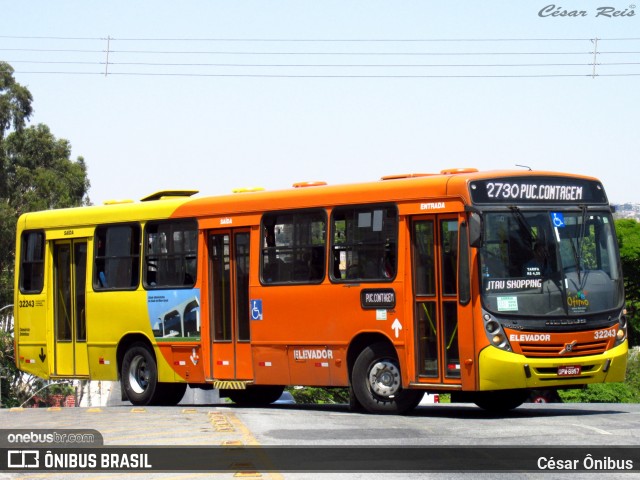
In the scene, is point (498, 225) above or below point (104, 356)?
above

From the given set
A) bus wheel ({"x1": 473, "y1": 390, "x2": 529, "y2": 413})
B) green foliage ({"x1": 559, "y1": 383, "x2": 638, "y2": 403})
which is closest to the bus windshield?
bus wheel ({"x1": 473, "y1": 390, "x2": 529, "y2": 413})

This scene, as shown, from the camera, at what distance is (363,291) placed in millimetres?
17984

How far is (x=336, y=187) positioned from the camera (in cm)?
1859

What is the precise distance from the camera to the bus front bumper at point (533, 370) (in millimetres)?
16359

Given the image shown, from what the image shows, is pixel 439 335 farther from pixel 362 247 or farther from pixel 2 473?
pixel 2 473

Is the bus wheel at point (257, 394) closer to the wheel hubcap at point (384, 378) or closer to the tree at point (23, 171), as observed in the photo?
the wheel hubcap at point (384, 378)

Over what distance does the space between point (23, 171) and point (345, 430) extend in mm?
47688

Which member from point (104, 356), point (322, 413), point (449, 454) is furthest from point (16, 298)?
point (449, 454)

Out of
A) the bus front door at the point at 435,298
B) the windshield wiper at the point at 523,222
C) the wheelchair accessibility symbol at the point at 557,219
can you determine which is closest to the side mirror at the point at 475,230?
the bus front door at the point at 435,298

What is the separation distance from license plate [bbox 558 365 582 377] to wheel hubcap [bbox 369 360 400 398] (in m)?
2.26

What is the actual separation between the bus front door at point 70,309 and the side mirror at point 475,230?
914cm

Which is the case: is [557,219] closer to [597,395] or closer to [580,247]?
[580,247]

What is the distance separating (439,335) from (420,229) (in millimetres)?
1464

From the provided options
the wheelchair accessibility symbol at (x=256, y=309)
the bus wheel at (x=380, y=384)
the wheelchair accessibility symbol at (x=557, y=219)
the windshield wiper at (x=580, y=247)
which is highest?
the wheelchair accessibility symbol at (x=557, y=219)
